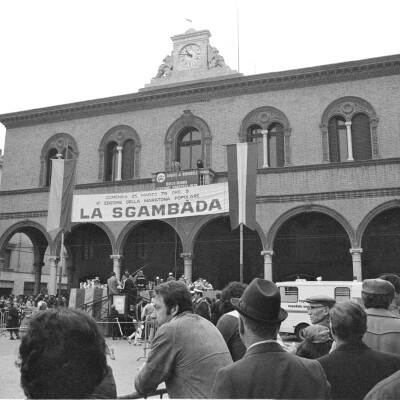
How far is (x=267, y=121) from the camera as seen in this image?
74.6 feet

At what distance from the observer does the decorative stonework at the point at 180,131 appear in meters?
23.5

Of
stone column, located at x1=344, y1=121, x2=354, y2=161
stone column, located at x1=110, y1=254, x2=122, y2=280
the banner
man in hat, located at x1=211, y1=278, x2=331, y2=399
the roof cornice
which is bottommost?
man in hat, located at x1=211, y1=278, x2=331, y2=399

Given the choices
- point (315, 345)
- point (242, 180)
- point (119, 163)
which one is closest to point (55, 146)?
point (119, 163)

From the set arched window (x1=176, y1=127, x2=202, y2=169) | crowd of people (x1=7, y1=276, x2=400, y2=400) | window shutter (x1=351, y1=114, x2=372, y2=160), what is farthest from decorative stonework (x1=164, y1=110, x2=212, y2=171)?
crowd of people (x1=7, y1=276, x2=400, y2=400)

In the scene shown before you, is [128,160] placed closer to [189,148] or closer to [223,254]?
[189,148]

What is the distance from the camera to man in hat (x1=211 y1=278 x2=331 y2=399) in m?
2.47

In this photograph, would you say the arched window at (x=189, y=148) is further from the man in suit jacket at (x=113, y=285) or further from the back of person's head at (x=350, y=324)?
the back of person's head at (x=350, y=324)

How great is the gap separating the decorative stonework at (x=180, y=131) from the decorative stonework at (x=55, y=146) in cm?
530

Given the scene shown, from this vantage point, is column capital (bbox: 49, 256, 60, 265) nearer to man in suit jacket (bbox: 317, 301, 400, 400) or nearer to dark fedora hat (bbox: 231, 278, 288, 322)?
man in suit jacket (bbox: 317, 301, 400, 400)


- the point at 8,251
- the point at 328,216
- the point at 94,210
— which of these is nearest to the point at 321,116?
the point at 328,216

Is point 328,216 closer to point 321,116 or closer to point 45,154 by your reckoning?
point 321,116

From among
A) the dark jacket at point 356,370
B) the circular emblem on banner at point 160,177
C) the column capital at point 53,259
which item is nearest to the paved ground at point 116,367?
the dark jacket at point 356,370

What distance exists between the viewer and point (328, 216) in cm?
2242

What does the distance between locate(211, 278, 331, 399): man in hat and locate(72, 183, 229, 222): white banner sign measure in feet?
60.4
